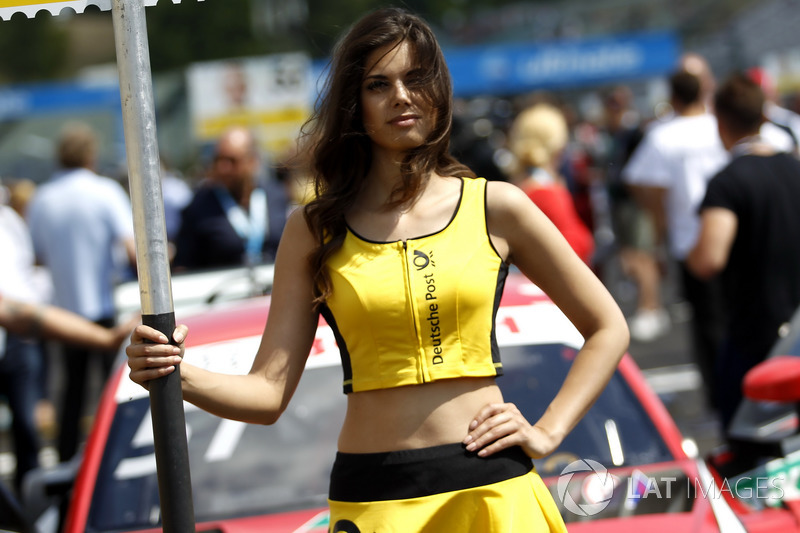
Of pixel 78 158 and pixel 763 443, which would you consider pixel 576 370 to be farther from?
pixel 78 158

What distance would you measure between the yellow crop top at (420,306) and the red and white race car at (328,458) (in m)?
0.70

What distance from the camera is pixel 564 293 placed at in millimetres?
2316

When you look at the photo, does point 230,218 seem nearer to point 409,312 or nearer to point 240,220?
point 240,220

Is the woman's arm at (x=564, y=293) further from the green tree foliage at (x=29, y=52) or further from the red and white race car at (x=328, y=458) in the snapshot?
the green tree foliage at (x=29, y=52)

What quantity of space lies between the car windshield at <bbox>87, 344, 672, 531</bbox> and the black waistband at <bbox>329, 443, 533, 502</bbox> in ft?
2.84

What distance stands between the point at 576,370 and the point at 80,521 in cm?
144

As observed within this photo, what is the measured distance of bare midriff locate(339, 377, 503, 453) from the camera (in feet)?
7.09

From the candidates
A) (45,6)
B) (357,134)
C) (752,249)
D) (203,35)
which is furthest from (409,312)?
(203,35)

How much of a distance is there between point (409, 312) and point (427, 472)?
1.00 ft

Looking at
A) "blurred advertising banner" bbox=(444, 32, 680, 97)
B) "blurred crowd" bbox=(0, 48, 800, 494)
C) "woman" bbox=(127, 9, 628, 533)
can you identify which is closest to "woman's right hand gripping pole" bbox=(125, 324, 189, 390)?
"woman" bbox=(127, 9, 628, 533)

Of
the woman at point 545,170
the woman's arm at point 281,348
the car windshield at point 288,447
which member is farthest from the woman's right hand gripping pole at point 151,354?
the woman at point 545,170

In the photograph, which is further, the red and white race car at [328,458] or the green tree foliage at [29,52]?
the green tree foliage at [29,52]

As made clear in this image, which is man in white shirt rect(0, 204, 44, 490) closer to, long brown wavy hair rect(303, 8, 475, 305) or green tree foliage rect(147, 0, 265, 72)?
long brown wavy hair rect(303, 8, 475, 305)

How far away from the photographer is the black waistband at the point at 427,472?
7.00ft
